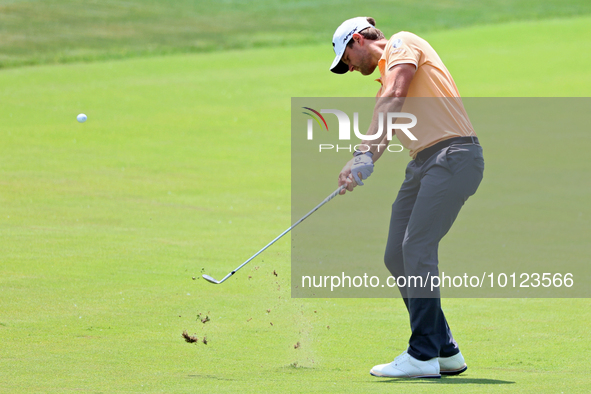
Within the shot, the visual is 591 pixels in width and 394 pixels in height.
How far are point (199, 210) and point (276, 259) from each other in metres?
2.46

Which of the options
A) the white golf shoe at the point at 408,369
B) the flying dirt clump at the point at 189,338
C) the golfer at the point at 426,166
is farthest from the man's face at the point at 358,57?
the flying dirt clump at the point at 189,338

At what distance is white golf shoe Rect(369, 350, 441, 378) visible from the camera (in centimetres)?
504

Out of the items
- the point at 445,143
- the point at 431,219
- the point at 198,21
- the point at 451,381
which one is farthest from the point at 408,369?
the point at 198,21

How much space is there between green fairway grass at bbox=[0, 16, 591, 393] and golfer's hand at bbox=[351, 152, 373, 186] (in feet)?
3.74

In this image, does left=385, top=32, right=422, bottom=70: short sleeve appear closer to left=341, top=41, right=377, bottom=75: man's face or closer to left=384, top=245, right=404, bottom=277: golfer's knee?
left=341, top=41, right=377, bottom=75: man's face

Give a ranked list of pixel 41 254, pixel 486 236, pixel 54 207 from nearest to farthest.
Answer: pixel 41 254 < pixel 486 236 < pixel 54 207

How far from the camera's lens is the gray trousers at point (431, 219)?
16.3 feet

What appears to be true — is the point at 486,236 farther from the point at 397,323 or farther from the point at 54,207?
the point at 54,207

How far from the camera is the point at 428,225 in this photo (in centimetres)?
499

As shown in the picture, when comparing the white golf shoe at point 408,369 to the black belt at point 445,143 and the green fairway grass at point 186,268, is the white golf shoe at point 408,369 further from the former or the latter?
the black belt at point 445,143

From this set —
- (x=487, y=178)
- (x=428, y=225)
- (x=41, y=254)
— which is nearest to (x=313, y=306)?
(x=428, y=225)

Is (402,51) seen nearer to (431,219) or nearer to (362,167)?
(362,167)

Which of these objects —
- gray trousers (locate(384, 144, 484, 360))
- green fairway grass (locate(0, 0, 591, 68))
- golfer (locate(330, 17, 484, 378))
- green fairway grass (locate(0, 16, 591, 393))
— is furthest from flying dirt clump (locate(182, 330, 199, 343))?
green fairway grass (locate(0, 0, 591, 68))

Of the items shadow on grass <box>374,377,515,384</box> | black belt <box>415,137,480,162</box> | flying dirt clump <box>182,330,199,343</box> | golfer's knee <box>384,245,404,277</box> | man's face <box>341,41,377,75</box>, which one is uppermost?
man's face <box>341,41,377,75</box>
